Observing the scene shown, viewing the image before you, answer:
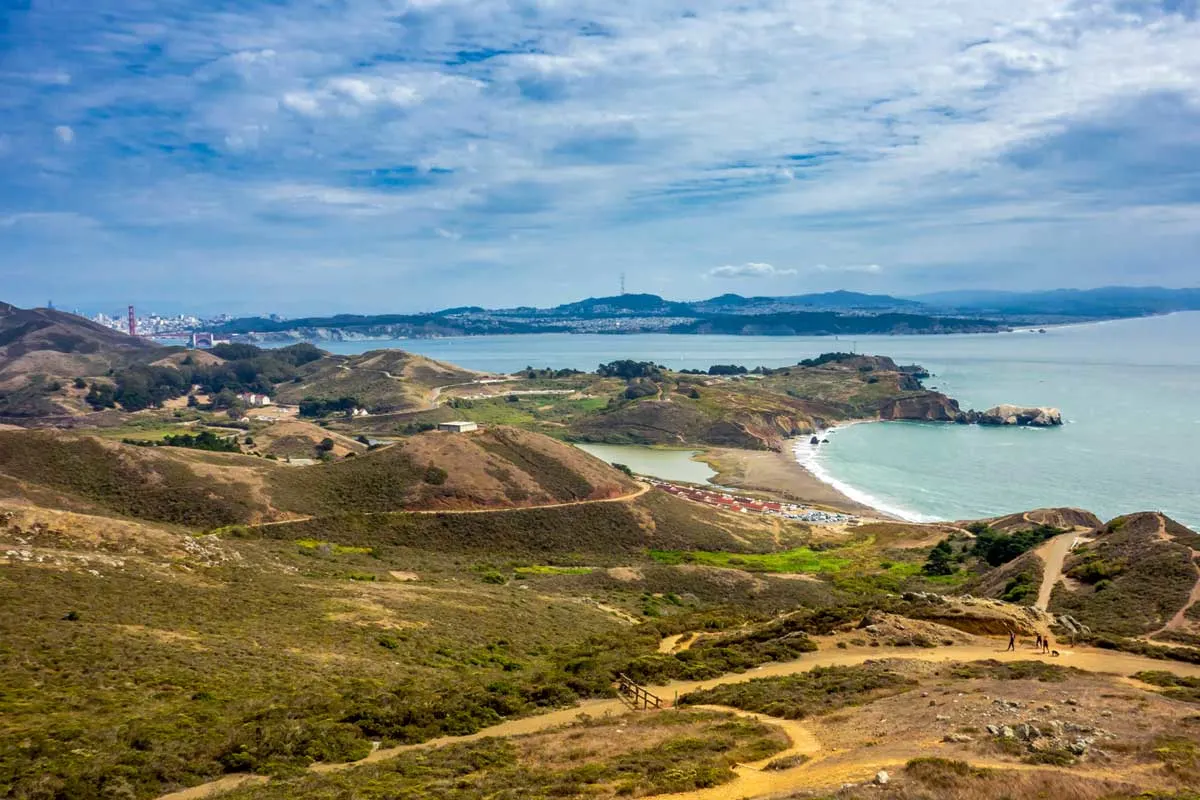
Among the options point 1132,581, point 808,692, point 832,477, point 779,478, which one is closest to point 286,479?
point 808,692

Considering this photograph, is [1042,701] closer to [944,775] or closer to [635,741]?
[944,775]

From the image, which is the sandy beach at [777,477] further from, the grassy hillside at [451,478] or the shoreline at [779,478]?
the grassy hillside at [451,478]

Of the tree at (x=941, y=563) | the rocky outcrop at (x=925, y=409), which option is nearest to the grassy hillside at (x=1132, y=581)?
the tree at (x=941, y=563)

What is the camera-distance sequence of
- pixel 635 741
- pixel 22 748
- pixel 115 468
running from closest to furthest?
pixel 22 748
pixel 635 741
pixel 115 468

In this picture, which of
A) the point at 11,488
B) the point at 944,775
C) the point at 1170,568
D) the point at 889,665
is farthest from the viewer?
the point at 11,488

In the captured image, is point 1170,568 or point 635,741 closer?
point 635,741

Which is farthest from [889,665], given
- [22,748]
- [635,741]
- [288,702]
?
[22,748]

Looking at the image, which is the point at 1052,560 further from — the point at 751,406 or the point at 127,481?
the point at 751,406

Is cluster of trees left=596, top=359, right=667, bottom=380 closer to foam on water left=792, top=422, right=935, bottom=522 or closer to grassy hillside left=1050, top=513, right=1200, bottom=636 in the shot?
foam on water left=792, top=422, right=935, bottom=522
